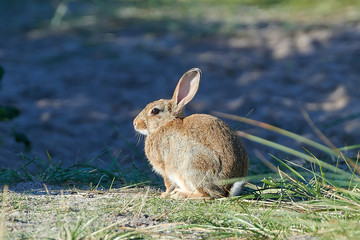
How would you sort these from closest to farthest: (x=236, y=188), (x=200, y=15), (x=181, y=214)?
1. (x=181, y=214)
2. (x=236, y=188)
3. (x=200, y=15)

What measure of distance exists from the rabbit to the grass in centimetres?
13

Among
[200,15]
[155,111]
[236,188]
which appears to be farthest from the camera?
[200,15]

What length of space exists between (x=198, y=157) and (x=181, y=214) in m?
0.50

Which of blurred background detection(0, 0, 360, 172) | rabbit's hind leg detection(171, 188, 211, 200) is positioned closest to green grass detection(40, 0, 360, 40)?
blurred background detection(0, 0, 360, 172)

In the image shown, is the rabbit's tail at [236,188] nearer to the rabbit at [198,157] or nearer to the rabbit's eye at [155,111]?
the rabbit at [198,157]

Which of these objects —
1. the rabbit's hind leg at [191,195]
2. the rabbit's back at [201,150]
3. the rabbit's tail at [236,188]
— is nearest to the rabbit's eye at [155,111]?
the rabbit's back at [201,150]

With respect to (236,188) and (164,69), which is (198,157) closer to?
(236,188)

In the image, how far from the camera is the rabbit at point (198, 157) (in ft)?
11.3

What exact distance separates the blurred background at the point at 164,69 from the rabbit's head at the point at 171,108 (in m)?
1.35

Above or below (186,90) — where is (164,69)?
below

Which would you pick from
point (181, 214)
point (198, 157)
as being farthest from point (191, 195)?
point (181, 214)

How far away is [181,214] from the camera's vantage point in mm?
3049

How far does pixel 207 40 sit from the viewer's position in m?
9.69

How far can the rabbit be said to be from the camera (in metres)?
3.43
